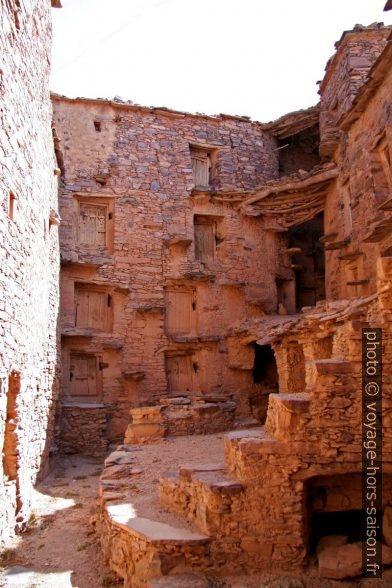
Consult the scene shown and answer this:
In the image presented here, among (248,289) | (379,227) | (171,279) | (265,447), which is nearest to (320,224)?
(248,289)

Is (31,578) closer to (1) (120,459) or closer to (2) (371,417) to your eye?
(1) (120,459)

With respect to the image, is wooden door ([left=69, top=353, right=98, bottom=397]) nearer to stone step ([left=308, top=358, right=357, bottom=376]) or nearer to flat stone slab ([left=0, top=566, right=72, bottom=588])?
flat stone slab ([left=0, top=566, right=72, bottom=588])

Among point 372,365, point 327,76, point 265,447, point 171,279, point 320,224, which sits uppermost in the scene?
point 327,76

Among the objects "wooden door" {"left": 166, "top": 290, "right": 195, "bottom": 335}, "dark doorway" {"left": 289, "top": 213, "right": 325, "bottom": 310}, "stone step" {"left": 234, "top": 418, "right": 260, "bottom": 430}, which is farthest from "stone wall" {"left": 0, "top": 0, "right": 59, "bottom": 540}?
"dark doorway" {"left": 289, "top": 213, "right": 325, "bottom": 310}

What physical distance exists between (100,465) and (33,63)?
930cm

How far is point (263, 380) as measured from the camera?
16297 mm

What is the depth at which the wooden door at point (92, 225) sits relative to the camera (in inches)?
617

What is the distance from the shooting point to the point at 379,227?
1042cm

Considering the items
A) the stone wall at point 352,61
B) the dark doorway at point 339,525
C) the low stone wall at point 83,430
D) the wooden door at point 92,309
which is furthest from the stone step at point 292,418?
the wooden door at point 92,309

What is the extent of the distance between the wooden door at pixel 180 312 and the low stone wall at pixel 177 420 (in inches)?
131

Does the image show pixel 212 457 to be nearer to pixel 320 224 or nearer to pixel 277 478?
pixel 277 478

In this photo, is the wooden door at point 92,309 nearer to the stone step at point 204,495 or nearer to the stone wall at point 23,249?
the stone wall at point 23,249

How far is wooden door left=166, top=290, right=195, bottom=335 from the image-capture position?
1603cm

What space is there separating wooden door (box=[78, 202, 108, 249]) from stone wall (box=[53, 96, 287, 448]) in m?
0.19
